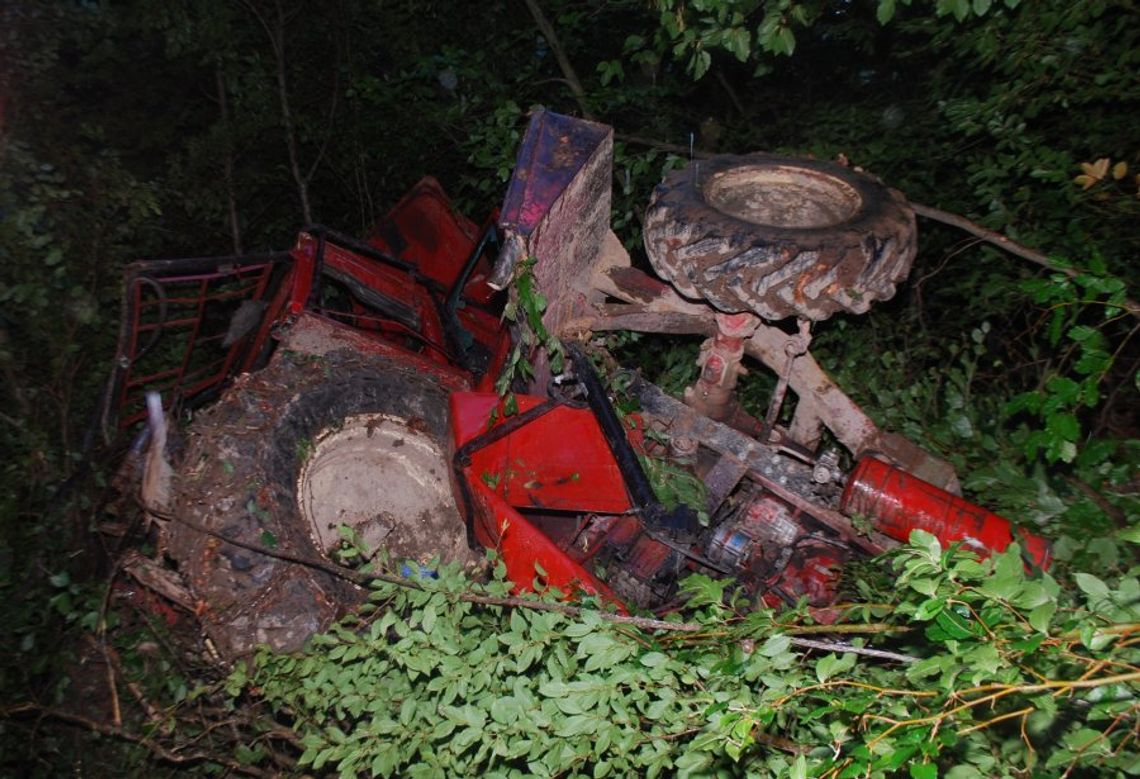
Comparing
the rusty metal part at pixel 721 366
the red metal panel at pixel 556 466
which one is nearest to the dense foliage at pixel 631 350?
the red metal panel at pixel 556 466

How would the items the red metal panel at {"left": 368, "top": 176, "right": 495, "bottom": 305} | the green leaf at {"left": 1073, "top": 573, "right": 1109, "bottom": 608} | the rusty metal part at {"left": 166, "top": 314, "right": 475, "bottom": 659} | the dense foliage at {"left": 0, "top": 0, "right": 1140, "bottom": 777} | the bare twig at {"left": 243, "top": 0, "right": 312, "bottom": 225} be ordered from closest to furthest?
1. the green leaf at {"left": 1073, "top": 573, "right": 1109, "bottom": 608}
2. the dense foliage at {"left": 0, "top": 0, "right": 1140, "bottom": 777}
3. the rusty metal part at {"left": 166, "top": 314, "right": 475, "bottom": 659}
4. the red metal panel at {"left": 368, "top": 176, "right": 495, "bottom": 305}
5. the bare twig at {"left": 243, "top": 0, "right": 312, "bottom": 225}

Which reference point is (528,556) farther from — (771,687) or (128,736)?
(128,736)

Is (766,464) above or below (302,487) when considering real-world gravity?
above

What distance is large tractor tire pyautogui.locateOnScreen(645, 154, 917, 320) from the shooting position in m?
2.54

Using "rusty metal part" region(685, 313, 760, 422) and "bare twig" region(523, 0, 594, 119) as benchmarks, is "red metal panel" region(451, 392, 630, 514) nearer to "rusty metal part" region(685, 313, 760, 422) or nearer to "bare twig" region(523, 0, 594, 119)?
"rusty metal part" region(685, 313, 760, 422)

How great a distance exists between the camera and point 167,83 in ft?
22.5

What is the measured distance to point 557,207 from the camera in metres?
2.86

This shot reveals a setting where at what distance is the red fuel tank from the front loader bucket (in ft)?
4.57

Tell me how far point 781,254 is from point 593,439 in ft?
3.24

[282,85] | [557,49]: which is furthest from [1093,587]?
[282,85]

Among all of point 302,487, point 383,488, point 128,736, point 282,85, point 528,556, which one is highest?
point 282,85

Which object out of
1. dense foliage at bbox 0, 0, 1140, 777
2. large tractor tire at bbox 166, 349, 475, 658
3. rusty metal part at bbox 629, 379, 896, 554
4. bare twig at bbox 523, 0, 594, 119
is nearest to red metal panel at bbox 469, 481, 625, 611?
dense foliage at bbox 0, 0, 1140, 777

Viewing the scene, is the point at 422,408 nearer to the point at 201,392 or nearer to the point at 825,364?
the point at 201,392

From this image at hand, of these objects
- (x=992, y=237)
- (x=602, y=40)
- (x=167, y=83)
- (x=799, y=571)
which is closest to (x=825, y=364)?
(x=992, y=237)
